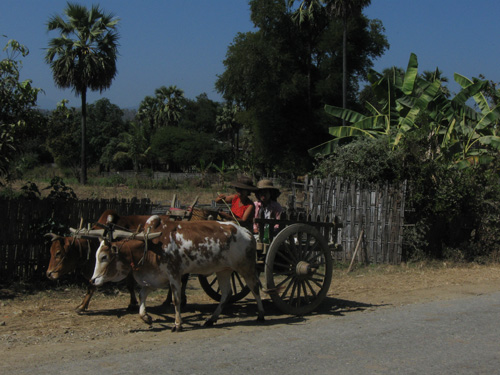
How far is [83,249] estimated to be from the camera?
8023 millimetres

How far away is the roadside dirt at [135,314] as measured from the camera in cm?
639

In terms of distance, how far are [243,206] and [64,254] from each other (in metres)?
2.76

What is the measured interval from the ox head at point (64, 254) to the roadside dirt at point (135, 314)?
0.69 metres

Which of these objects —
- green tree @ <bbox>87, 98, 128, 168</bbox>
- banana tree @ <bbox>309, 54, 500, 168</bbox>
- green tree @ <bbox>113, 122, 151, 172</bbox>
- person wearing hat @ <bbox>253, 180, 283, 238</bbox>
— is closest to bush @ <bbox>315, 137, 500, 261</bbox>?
banana tree @ <bbox>309, 54, 500, 168</bbox>

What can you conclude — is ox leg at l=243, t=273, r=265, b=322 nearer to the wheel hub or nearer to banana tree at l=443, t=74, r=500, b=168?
the wheel hub

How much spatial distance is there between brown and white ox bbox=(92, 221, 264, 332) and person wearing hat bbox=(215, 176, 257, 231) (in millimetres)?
691

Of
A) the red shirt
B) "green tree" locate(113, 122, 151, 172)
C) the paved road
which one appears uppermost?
"green tree" locate(113, 122, 151, 172)

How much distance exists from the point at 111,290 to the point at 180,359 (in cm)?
436

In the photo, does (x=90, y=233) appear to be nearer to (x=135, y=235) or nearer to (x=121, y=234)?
(x=121, y=234)

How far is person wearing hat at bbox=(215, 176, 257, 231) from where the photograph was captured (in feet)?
27.9

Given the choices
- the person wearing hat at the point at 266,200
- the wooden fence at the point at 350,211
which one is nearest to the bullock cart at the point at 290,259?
the person wearing hat at the point at 266,200

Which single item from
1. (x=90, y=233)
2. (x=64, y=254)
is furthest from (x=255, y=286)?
(x=64, y=254)

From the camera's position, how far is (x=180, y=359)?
227 inches

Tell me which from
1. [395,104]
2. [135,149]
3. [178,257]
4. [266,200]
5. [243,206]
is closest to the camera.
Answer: [178,257]
